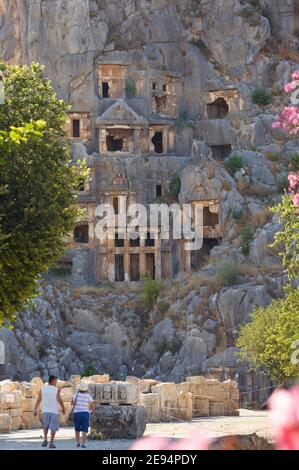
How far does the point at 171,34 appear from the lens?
282 feet

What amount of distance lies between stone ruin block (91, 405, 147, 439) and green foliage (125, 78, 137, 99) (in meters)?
54.5

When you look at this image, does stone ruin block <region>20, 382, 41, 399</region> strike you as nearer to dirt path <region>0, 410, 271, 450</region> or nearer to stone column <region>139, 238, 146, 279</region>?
dirt path <region>0, 410, 271, 450</region>

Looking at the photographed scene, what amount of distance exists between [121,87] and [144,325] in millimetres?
17719

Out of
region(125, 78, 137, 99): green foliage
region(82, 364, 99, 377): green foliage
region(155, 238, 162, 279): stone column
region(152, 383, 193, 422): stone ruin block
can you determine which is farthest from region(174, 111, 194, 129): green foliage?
region(152, 383, 193, 422): stone ruin block

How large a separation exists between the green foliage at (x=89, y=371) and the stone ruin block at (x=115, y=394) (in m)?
35.4

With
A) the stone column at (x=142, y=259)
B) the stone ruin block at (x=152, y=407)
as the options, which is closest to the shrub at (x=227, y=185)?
the stone column at (x=142, y=259)

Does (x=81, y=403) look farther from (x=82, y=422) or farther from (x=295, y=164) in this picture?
(x=295, y=164)

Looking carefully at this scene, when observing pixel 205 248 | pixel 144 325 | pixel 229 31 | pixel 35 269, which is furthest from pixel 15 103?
pixel 229 31

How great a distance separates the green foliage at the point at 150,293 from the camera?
75.0m

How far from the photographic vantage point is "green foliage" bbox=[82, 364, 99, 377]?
68.0 metres

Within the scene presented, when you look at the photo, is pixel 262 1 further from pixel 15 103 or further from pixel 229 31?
pixel 15 103

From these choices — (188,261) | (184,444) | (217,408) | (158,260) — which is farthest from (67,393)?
(158,260)

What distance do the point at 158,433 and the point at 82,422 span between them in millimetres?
6432

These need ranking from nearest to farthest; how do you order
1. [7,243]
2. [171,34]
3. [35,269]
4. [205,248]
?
[7,243] → [35,269] → [205,248] → [171,34]
